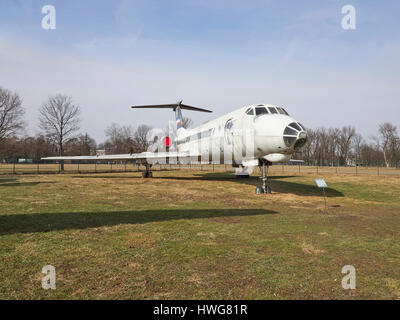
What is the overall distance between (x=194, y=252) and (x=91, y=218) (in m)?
3.95

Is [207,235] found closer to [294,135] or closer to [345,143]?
[294,135]

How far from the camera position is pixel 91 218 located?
7.11m

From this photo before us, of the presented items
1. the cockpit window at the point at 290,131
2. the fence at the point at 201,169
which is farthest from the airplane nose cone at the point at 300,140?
the fence at the point at 201,169

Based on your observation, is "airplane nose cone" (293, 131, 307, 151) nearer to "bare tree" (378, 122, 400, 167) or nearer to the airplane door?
the airplane door

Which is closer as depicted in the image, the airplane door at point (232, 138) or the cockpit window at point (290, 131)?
the cockpit window at point (290, 131)

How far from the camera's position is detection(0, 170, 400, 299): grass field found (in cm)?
327

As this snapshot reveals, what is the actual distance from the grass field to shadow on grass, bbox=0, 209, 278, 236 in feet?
0.09

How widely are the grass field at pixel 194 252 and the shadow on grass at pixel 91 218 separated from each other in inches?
1.1

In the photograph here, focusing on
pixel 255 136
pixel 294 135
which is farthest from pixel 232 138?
pixel 294 135

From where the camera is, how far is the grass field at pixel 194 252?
→ 3271mm

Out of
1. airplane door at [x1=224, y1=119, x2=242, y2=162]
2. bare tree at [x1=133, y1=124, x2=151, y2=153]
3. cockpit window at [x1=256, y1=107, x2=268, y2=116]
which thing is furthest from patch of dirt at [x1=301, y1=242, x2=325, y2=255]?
bare tree at [x1=133, y1=124, x2=151, y2=153]

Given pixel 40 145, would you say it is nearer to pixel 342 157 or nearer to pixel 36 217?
pixel 36 217

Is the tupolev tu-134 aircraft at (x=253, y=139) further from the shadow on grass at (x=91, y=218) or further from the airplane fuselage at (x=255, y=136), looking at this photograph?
the shadow on grass at (x=91, y=218)
